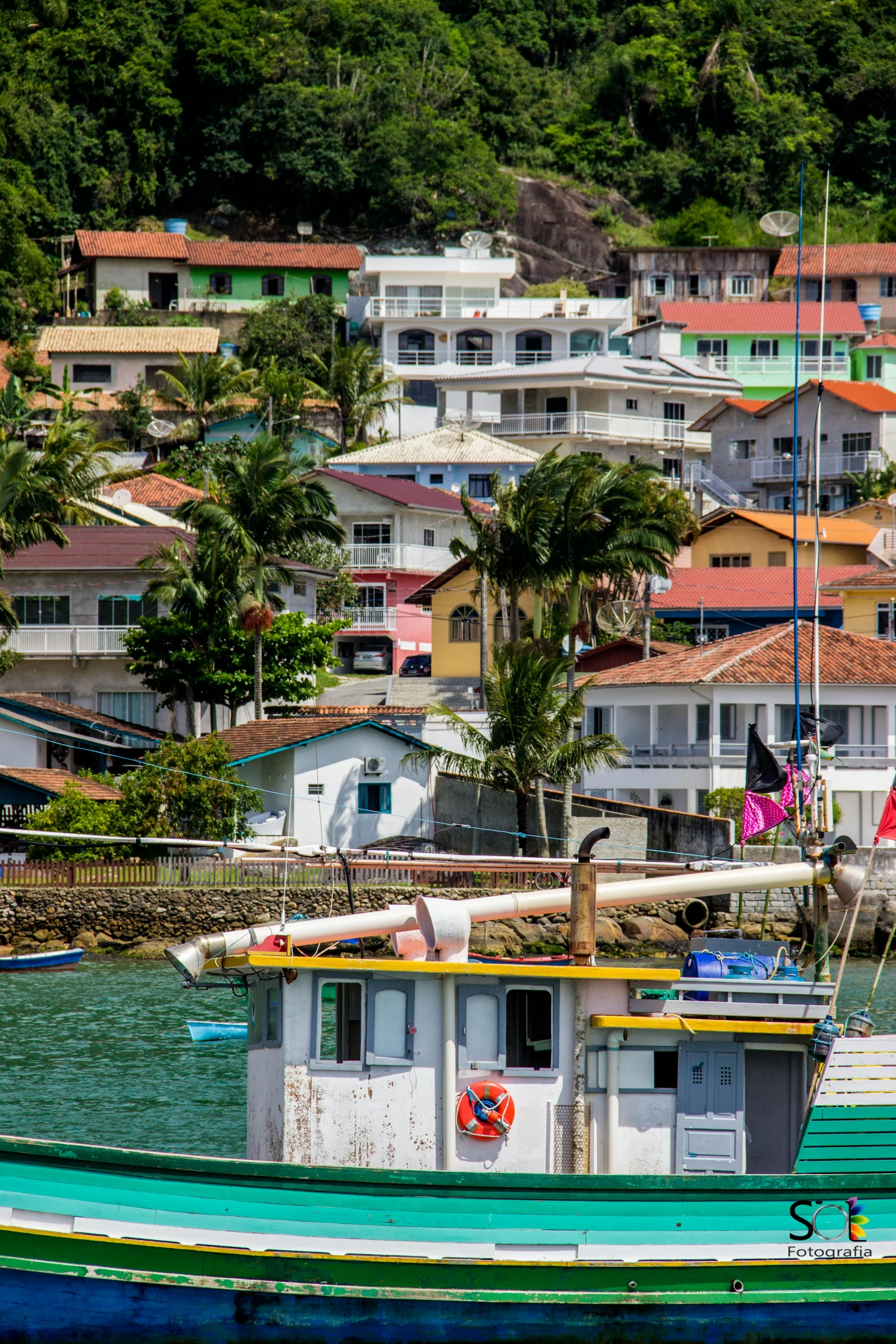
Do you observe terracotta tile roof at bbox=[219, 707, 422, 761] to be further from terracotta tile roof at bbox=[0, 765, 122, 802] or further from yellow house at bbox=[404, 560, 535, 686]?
yellow house at bbox=[404, 560, 535, 686]

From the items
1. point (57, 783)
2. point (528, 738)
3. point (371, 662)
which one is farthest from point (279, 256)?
point (528, 738)

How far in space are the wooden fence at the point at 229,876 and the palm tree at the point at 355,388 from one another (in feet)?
138

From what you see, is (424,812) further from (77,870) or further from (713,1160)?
(713,1160)

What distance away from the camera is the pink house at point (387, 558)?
Answer: 210 ft

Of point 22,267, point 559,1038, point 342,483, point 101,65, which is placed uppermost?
point 101,65

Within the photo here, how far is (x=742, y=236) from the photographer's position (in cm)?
10238

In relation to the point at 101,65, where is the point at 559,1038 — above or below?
below

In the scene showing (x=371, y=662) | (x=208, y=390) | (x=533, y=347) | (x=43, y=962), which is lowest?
(x=43, y=962)

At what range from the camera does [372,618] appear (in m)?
63.6

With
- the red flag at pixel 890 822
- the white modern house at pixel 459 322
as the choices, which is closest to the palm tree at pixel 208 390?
the white modern house at pixel 459 322

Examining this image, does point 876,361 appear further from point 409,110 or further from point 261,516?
point 261,516

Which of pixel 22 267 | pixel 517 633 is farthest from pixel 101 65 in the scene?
pixel 517 633

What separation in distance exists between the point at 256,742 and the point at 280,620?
596 centimetres

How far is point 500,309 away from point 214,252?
18.3m
